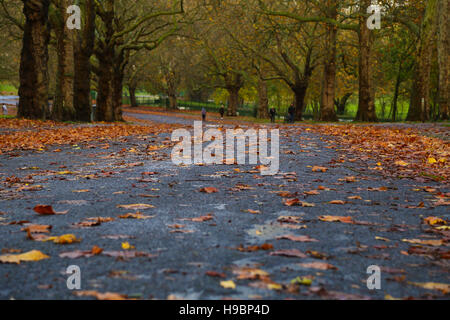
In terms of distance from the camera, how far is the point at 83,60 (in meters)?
23.6

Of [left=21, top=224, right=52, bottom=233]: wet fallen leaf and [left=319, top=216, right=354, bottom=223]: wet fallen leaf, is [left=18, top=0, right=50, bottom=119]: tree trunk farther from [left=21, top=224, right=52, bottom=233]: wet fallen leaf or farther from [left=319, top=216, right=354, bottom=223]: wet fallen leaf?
[left=319, top=216, right=354, bottom=223]: wet fallen leaf

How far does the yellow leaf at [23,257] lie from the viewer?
3421 millimetres

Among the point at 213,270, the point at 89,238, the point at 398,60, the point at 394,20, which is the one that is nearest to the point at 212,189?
the point at 89,238

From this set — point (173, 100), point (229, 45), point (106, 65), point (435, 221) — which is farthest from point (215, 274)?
point (173, 100)

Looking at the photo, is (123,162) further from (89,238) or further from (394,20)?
(394,20)

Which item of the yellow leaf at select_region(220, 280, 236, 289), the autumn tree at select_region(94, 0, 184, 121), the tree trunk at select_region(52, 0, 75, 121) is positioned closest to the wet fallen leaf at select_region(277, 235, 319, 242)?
the yellow leaf at select_region(220, 280, 236, 289)

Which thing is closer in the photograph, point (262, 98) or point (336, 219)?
point (336, 219)

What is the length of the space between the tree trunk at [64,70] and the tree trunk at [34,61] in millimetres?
801

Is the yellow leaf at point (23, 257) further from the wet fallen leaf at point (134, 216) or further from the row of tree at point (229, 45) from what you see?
the row of tree at point (229, 45)

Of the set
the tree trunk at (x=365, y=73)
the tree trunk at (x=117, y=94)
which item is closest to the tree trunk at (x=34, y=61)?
the tree trunk at (x=117, y=94)

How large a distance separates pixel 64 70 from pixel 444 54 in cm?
1728

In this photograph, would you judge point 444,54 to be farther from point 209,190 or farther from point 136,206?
point 136,206

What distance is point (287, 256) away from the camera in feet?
11.8

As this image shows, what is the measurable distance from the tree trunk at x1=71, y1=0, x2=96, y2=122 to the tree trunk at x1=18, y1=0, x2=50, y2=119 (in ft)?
5.99
